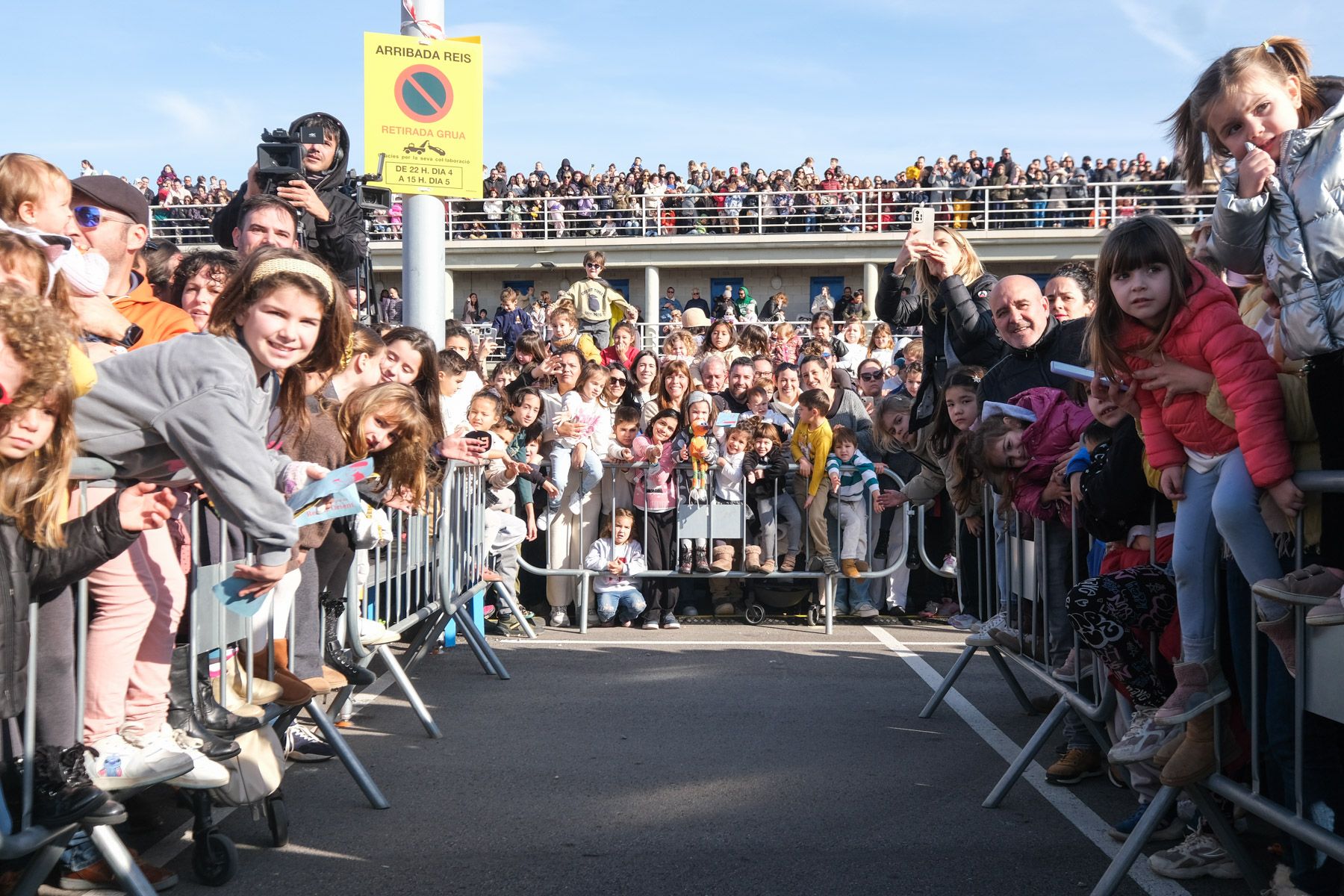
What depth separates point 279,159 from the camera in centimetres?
704

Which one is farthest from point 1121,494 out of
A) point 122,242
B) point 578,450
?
point 578,450

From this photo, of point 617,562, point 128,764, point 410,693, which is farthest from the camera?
point 617,562

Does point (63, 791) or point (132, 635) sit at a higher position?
point (132, 635)

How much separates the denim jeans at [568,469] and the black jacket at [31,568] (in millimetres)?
6699

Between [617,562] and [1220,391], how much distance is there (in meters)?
6.80

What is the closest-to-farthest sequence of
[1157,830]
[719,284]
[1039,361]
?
[1157,830], [1039,361], [719,284]

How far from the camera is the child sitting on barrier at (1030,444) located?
16.6ft

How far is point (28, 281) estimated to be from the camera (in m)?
3.61

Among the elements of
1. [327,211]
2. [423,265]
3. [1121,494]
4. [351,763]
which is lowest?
[351,763]

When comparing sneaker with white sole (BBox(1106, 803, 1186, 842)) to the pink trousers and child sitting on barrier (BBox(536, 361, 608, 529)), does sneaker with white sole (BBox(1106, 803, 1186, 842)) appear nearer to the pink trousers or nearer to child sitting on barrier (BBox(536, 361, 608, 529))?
the pink trousers

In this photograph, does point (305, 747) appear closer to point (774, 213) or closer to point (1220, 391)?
point (1220, 391)

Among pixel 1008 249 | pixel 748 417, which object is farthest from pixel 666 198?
pixel 748 417

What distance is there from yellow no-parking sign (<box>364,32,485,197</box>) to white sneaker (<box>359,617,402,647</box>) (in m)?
3.49

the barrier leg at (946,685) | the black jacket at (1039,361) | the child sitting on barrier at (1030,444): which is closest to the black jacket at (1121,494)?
the child sitting on barrier at (1030,444)
